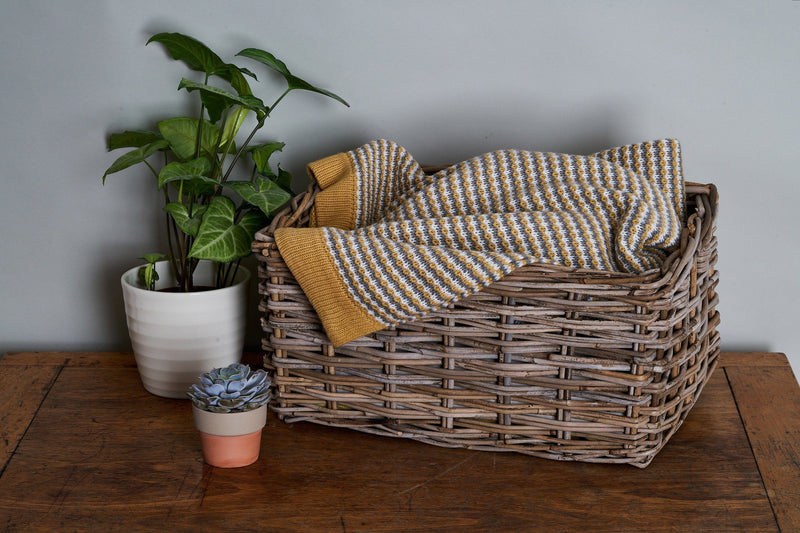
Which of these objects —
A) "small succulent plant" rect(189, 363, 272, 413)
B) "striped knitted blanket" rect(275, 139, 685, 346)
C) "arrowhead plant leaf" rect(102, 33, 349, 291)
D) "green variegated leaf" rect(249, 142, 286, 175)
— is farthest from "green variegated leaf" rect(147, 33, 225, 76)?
"small succulent plant" rect(189, 363, 272, 413)

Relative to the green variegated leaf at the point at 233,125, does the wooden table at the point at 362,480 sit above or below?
below

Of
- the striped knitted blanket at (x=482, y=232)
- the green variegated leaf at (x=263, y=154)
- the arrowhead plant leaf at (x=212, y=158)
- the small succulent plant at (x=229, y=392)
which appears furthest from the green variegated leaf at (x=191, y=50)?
the small succulent plant at (x=229, y=392)

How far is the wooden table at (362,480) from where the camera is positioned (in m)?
0.73

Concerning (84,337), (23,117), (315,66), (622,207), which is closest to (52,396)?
(84,337)

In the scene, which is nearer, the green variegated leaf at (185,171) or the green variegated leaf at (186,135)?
the green variegated leaf at (185,171)

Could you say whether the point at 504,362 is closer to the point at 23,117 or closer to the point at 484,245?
the point at 484,245

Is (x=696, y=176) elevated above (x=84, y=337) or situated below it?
above

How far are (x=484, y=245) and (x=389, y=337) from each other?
0.49 feet

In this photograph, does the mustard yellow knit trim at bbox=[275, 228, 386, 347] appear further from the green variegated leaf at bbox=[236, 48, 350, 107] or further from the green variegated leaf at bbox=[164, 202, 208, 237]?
the green variegated leaf at bbox=[236, 48, 350, 107]

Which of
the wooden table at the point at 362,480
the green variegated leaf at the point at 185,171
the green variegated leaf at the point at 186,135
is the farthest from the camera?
the green variegated leaf at the point at 186,135

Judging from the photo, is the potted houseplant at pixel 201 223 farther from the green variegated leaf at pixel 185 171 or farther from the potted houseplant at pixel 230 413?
the potted houseplant at pixel 230 413

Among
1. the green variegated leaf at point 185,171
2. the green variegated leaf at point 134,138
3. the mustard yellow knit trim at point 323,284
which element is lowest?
the mustard yellow knit trim at point 323,284

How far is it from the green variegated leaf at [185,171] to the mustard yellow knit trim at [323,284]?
→ 163mm

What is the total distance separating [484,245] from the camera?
810mm
